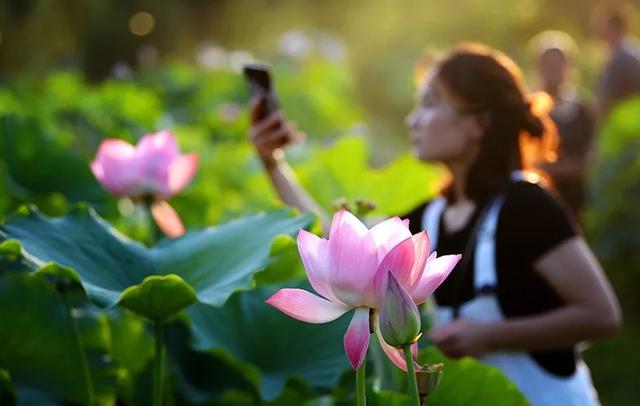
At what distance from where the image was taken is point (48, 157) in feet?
9.86

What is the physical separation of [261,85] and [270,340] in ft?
2.17

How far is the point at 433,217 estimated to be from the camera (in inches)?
94.7

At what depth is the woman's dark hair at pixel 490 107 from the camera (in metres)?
2.31

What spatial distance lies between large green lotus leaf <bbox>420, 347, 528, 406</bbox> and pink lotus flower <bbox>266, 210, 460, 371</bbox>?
0.45 m

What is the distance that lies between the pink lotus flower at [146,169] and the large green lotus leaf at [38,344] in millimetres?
455

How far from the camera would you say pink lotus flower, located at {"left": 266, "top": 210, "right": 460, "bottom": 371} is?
44.6 inches

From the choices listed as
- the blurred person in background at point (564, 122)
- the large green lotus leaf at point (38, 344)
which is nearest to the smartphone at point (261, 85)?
the large green lotus leaf at point (38, 344)

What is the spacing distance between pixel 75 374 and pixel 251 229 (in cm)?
35

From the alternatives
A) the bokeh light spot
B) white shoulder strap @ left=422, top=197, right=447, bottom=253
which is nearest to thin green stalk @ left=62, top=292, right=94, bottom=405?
white shoulder strap @ left=422, top=197, right=447, bottom=253

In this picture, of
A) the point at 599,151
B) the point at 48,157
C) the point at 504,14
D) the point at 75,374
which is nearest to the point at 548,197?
the point at 75,374

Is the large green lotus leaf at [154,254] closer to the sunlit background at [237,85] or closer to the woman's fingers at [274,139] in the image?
the woman's fingers at [274,139]

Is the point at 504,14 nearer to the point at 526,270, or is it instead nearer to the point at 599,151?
the point at 599,151

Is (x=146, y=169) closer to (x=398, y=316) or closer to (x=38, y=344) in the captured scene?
(x=38, y=344)

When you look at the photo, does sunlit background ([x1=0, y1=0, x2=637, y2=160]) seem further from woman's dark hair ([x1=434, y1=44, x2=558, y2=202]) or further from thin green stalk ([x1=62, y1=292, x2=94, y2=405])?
thin green stalk ([x1=62, y1=292, x2=94, y2=405])
